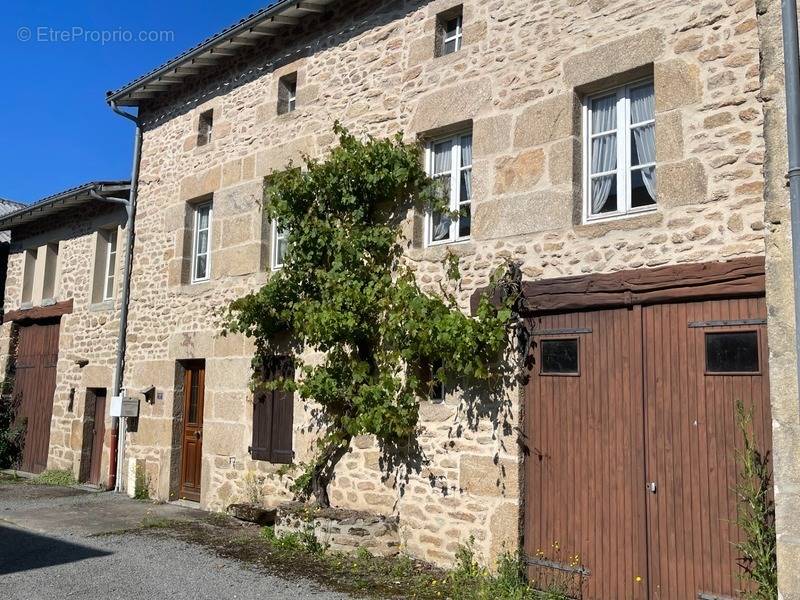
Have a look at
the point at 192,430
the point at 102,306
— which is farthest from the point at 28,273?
the point at 192,430

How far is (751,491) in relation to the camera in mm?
4375

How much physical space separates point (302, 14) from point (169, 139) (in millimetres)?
3133

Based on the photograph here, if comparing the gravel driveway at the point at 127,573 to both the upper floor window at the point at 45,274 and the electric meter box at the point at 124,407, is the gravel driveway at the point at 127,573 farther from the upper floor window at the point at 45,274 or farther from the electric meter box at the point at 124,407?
the upper floor window at the point at 45,274

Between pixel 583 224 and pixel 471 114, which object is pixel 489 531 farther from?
pixel 471 114

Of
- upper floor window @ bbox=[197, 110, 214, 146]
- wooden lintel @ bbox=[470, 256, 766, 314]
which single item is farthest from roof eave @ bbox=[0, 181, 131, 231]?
wooden lintel @ bbox=[470, 256, 766, 314]

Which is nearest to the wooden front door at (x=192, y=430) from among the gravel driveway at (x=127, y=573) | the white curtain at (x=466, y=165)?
the gravel driveway at (x=127, y=573)

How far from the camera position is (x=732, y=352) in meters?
4.68

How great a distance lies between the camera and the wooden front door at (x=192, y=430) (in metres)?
9.14

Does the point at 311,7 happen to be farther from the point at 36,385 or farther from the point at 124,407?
the point at 36,385

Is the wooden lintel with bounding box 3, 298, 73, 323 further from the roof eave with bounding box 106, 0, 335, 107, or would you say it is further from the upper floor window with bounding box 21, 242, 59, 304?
the roof eave with bounding box 106, 0, 335, 107

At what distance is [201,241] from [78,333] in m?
3.33

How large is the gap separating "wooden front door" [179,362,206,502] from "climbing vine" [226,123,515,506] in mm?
1683

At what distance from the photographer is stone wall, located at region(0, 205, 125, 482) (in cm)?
1076

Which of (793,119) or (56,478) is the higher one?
(793,119)
